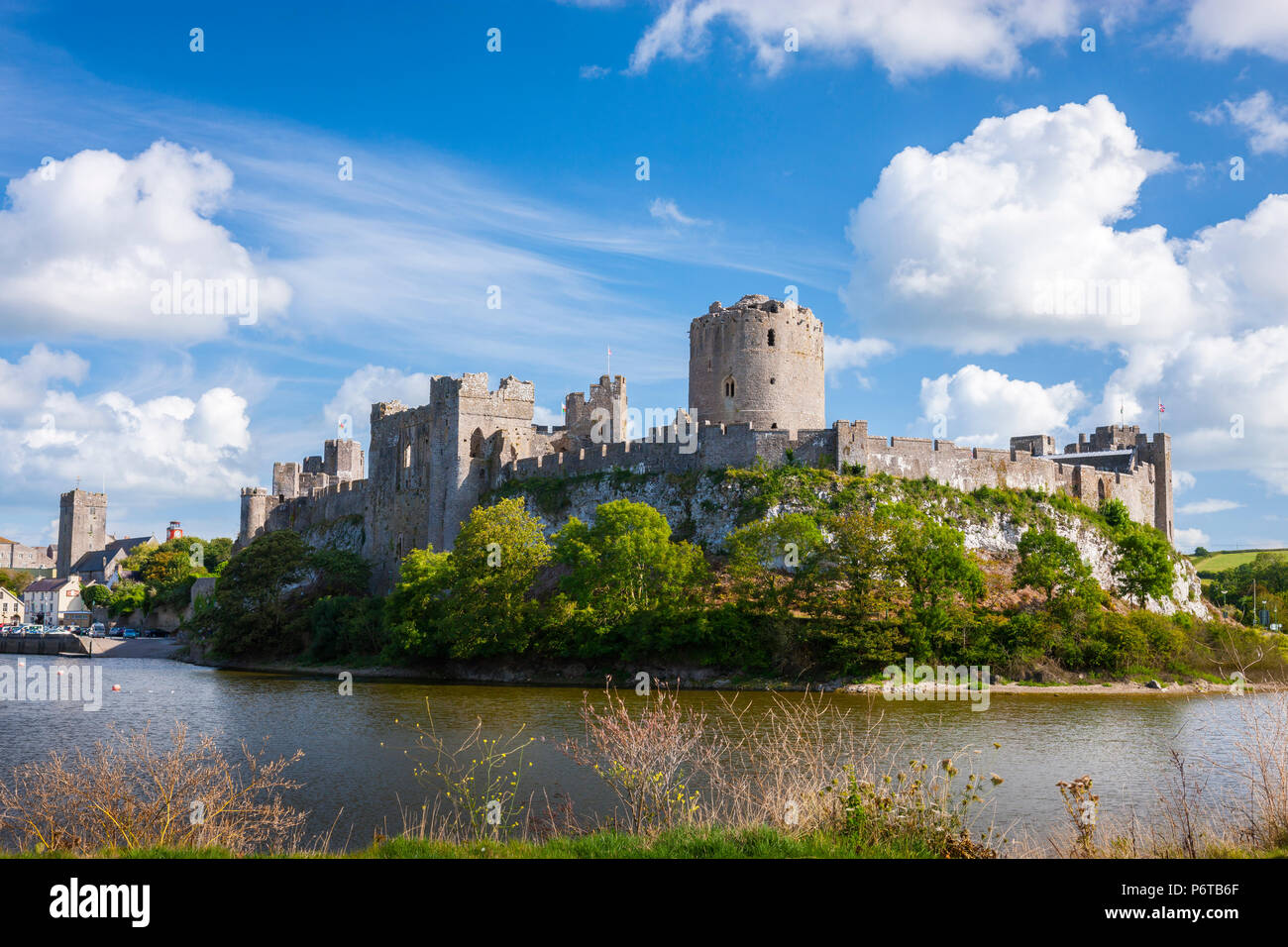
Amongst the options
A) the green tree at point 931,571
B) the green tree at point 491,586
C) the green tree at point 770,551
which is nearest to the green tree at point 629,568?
the green tree at point 770,551

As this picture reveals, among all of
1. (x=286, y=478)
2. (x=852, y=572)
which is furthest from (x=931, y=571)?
(x=286, y=478)

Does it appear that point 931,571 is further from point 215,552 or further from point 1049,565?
point 215,552

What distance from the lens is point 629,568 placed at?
4234cm

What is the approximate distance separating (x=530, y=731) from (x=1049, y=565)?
2527cm

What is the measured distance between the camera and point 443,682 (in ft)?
142

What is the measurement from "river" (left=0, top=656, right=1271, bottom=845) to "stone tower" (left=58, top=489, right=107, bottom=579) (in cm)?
9930

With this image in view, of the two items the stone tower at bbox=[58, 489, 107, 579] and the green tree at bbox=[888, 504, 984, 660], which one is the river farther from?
the stone tower at bbox=[58, 489, 107, 579]

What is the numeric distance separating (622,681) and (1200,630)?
26705mm

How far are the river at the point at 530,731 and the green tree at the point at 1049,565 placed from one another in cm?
578

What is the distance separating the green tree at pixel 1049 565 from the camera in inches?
1655

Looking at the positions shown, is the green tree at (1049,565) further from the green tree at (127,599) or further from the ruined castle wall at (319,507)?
the green tree at (127,599)

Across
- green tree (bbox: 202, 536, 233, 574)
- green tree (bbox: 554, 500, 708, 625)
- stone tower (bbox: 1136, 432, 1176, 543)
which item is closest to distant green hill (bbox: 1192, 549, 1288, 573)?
stone tower (bbox: 1136, 432, 1176, 543)
